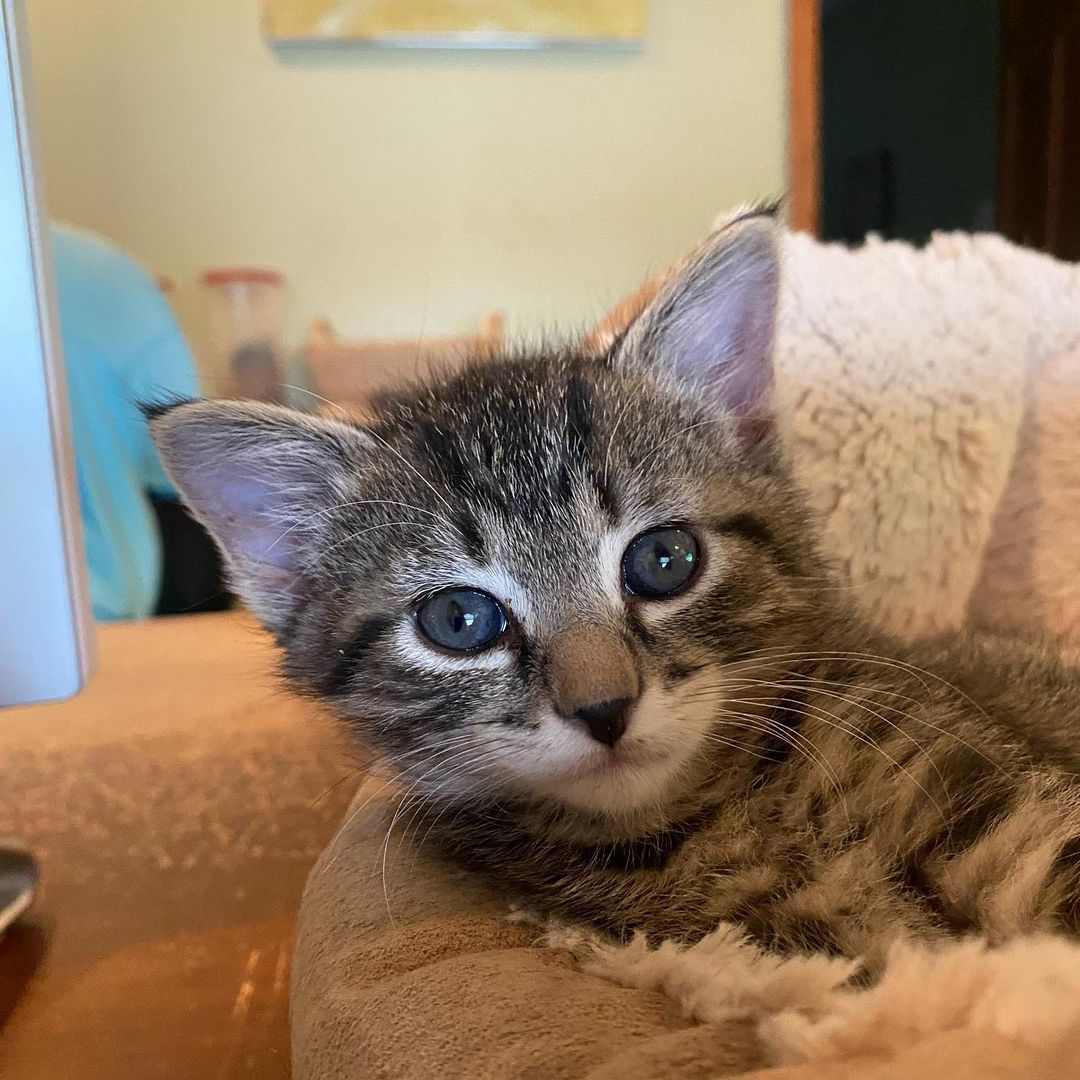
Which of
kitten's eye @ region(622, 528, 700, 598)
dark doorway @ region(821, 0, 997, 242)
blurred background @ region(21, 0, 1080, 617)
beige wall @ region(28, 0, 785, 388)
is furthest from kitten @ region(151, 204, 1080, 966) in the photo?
dark doorway @ region(821, 0, 997, 242)

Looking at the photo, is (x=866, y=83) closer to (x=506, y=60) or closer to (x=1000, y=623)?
(x=506, y=60)

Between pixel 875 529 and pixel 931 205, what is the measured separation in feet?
6.26

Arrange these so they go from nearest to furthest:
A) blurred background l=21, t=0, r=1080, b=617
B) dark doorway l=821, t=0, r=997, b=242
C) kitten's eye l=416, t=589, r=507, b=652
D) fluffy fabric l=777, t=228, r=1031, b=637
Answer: kitten's eye l=416, t=589, r=507, b=652 < fluffy fabric l=777, t=228, r=1031, b=637 < dark doorway l=821, t=0, r=997, b=242 < blurred background l=21, t=0, r=1080, b=617

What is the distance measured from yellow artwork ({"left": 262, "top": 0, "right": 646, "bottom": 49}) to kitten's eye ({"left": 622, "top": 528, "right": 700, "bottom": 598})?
2512 mm

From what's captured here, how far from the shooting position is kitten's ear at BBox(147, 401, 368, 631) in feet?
2.65

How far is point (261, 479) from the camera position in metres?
0.86

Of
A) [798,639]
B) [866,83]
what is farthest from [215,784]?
[866,83]

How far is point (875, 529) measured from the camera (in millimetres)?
1185

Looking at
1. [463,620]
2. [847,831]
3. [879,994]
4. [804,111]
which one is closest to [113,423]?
[463,620]

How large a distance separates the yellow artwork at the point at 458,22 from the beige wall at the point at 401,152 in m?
0.06

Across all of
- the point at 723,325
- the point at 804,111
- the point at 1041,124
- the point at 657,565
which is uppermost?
the point at 804,111

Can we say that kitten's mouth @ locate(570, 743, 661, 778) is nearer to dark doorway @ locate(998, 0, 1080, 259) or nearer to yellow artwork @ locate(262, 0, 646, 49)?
dark doorway @ locate(998, 0, 1080, 259)

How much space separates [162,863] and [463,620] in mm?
461

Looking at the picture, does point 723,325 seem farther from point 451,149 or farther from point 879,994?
point 451,149
